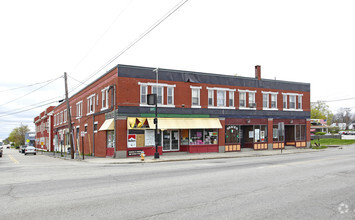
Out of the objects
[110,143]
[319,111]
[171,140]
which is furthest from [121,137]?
[319,111]

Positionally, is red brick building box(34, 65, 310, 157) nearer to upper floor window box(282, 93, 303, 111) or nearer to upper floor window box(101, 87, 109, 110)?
upper floor window box(282, 93, 303, 111)

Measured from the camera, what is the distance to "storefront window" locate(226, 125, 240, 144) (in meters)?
31.2

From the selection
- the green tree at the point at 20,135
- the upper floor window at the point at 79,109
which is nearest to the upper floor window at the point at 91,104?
the upper floor window at the point at 79,109

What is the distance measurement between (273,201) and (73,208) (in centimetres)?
520

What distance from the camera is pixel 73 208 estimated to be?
24.2ft

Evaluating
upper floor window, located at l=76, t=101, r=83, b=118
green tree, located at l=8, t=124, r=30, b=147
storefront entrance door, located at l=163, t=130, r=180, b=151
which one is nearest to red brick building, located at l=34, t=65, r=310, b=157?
storefront entrance door, located at l=163, t=130, r=180, b=151

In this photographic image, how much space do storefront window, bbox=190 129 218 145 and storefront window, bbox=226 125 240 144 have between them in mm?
1647

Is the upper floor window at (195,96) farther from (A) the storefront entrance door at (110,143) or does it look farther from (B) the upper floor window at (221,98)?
(A) the storefront entrance door at (110,143)

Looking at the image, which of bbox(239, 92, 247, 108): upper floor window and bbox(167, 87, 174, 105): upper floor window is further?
bbox(239, 92, 247, 108): upper floor window

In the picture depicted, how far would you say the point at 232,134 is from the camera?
104ft

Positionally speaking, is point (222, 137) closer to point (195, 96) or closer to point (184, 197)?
point (195, 96)

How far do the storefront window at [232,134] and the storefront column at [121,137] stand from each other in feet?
36.6

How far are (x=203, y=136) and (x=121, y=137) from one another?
8.46 meters

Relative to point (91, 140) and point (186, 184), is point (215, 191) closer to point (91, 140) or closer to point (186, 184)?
point (186, 184)
